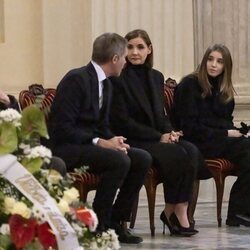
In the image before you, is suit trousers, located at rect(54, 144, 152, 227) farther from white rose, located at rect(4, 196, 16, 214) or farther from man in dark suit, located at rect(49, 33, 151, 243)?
white rose, located at rect(4, 196, 16, 214)

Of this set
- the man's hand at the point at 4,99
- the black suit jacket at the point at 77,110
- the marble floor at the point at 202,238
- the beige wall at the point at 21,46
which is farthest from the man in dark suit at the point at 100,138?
the beige wall at the point at 21,46

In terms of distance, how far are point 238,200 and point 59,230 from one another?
13.8 ft

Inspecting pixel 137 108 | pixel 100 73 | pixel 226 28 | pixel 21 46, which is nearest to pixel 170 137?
pixel 137 108

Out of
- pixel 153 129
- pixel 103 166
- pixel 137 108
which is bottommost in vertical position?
pixel 103 166

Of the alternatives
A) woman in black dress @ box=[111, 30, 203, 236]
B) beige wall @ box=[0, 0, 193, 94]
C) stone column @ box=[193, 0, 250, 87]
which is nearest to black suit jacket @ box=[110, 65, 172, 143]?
woman in black dress @ box=[111, 30, 203, 236]

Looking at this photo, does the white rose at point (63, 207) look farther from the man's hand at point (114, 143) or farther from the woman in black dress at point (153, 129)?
the woman in black dress at point (153, 129)

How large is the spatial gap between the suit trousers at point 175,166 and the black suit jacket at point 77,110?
18.8 inches

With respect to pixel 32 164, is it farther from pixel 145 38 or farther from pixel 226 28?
pixel 226 28

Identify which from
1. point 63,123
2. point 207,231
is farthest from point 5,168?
point 207,231

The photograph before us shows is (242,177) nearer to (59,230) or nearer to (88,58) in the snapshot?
(88,58)

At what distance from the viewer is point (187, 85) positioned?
6.37m

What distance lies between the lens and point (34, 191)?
8.01 feet

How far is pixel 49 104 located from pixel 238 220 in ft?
5.42

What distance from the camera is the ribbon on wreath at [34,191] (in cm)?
243
